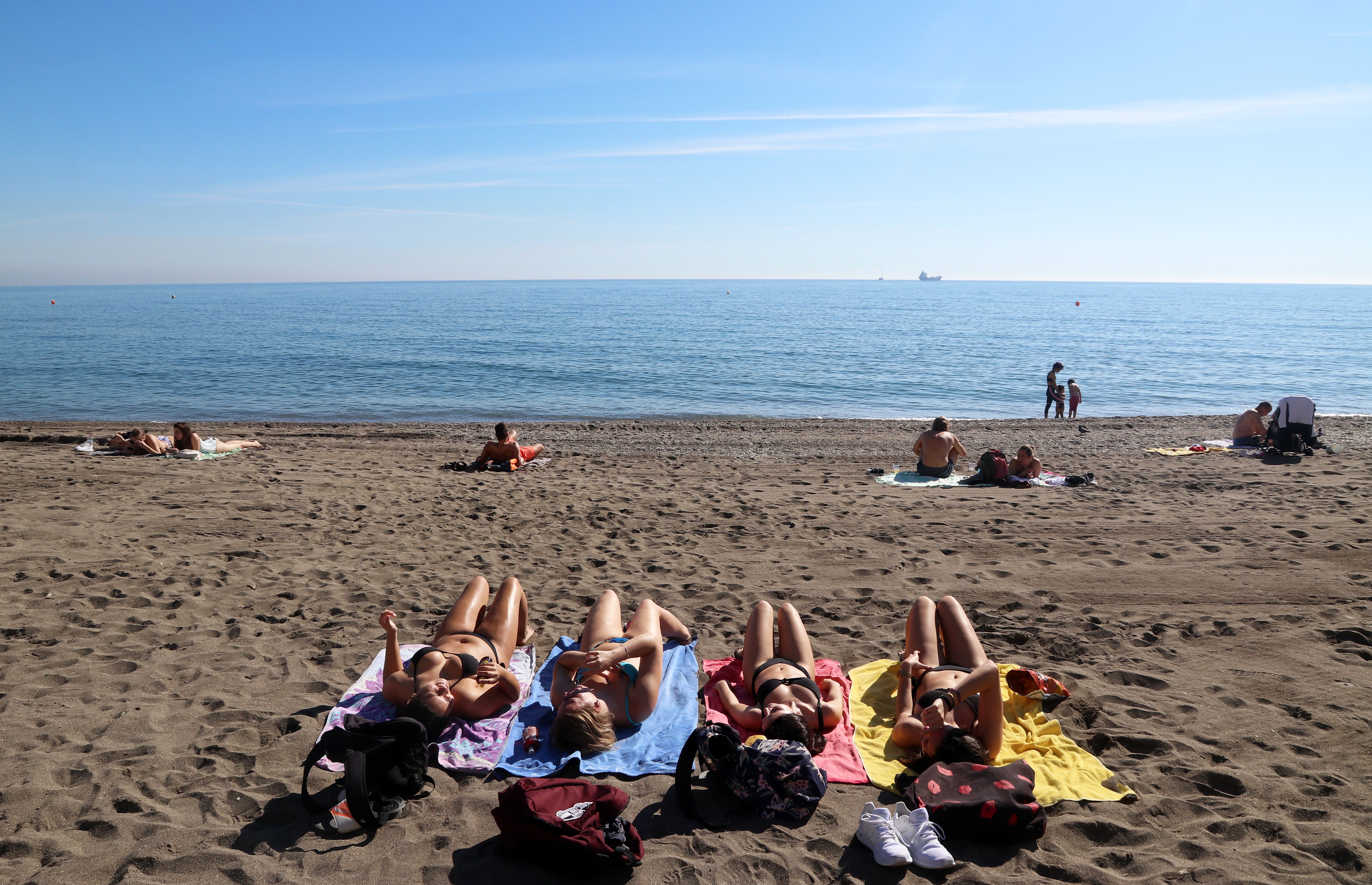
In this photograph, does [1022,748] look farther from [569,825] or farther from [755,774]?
[569,825]

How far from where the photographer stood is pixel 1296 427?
13.1 m

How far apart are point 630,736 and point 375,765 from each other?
5.03ft

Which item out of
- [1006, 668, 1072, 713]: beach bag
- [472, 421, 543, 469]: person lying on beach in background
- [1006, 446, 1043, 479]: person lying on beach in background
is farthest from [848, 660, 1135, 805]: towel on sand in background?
[472, 421, 543, 469]: person lying on beach in background

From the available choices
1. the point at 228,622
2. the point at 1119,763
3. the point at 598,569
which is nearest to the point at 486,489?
the point at 598,569

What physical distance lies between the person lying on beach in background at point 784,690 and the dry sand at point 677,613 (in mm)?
484

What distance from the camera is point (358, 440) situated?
53.1 ft

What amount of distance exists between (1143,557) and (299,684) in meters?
7.79

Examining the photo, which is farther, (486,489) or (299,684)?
(486,489)

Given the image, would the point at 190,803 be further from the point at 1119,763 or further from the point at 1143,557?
the point at 1143,557

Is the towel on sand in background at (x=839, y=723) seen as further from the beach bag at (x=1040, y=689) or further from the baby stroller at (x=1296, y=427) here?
the baby stroller at (x=1296, y=427)

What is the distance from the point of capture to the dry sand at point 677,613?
3518mm

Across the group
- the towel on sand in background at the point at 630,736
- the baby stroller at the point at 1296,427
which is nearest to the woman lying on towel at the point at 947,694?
the towel on sand in background at the point at 630,736

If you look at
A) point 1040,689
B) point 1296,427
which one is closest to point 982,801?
point 1040,689

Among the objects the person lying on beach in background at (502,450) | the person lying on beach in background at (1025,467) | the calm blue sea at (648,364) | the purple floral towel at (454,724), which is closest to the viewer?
the purple floral towel at (454,724)
